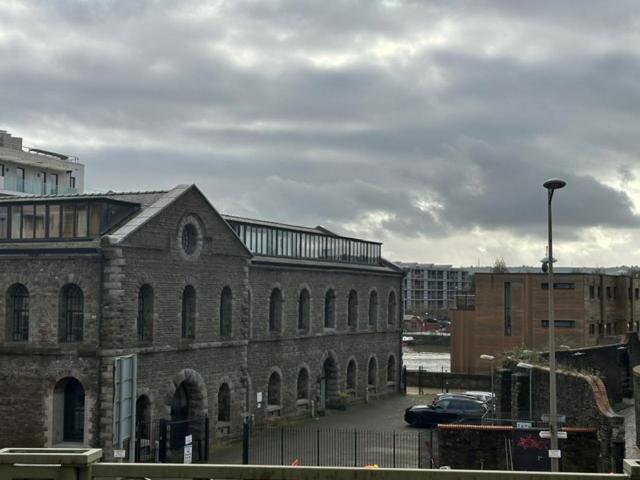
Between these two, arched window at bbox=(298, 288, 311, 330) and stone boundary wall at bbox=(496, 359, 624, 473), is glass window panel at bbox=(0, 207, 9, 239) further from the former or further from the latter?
stone boundary wall at bbox=(496, 359, 624, 473)

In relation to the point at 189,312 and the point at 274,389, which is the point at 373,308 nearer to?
the point at 274,389

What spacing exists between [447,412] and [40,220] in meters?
21.2

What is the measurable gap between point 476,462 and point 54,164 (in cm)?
5344

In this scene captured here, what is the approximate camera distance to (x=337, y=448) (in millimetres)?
35906

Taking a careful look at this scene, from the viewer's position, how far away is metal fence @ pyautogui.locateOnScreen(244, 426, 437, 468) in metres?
32.4

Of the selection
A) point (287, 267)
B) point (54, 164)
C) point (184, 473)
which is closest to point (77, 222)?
point (287, 267)

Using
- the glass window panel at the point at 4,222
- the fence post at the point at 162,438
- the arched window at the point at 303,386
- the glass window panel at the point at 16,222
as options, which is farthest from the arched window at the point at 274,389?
the glass window panel at the point at 4,222

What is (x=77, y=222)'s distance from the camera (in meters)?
31.6

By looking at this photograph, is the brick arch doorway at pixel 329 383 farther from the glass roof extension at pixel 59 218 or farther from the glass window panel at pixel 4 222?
the glass window panel at pixel 4 222

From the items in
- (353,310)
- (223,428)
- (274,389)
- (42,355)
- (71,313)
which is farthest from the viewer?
(353,310)

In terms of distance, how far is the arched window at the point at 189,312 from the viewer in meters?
34.9

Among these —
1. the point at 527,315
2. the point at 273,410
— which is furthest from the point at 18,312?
the point at 527,315

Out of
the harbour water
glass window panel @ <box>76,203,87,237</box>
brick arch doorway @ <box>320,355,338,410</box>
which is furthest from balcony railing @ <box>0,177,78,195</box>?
the harbour water

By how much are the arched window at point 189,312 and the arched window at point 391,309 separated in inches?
933
